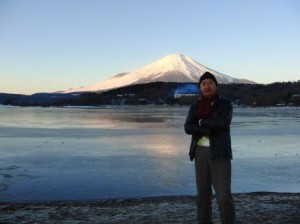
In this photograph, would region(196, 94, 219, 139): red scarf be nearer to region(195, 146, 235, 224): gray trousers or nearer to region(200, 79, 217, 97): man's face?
region(200, 79, 217, 97): man's face

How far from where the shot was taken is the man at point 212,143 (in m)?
3.81

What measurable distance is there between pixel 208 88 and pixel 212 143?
1.62ft

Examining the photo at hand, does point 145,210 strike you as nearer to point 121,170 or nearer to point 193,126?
point 193,126

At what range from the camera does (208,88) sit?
3.92 m

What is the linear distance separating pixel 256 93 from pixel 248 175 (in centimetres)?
14312

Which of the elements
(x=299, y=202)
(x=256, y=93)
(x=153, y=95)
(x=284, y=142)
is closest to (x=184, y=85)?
(x=153, y=95)

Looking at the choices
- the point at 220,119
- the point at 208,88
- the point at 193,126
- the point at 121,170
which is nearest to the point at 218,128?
the point at 220,119

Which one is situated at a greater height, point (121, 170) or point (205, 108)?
point (205, 108)

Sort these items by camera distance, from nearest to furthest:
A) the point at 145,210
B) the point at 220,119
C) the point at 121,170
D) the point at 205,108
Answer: the point at 220,119
the point at 205,108
the point at 145,210
the point at 121,170

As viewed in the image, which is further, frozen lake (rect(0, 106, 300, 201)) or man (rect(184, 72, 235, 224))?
frozen lake (rect(0, 106, 300, 201))

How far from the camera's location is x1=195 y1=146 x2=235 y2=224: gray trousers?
382cm

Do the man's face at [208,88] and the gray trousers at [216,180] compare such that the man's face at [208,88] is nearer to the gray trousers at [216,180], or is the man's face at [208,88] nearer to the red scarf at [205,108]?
the red scarf at [205,108]

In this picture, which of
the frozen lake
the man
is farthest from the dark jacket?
the frozen lake

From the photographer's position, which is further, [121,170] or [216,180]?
[121,170]
